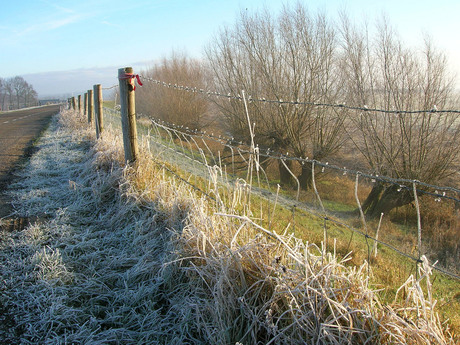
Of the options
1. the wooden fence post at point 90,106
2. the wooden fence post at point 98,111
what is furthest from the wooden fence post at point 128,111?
the wooden fence post at point 90,106

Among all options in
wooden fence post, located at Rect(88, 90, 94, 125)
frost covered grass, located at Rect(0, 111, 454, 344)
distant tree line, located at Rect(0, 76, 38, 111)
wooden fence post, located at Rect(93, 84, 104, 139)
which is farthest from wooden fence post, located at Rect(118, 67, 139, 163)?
distant tree line, located at Rect(0, 76, 38, 111)

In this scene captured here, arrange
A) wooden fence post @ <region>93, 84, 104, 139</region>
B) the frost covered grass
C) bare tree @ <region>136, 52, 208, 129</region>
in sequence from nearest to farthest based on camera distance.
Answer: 1. the frost covered grass
2. wooden fence post @ <region>93, 84, 104, 139</region>
3. bare tree @ <region>136, 52, 208, 129</region>

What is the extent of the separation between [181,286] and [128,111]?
2.84 meters

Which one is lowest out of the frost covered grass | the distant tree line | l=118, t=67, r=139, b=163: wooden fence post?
the frost covered grass

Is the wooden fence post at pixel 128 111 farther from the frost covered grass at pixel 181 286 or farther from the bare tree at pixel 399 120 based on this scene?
the bare tree at pixel 399 120

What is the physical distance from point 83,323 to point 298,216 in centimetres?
578

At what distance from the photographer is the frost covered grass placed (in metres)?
1.70

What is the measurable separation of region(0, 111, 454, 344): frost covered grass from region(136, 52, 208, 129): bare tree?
22023mm

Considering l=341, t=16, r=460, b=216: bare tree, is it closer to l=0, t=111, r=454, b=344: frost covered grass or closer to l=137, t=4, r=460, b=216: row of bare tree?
l=137, t=4, r=460, b=216: row of bare tree

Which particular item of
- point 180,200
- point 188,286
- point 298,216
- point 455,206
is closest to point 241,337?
point 188,286

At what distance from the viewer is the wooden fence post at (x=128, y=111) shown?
4465mm

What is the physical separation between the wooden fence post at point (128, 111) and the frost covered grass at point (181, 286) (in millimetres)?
864

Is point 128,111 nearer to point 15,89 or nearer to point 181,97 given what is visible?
point 181,97

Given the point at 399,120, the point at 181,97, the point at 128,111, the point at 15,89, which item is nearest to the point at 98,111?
the point at 128,111
